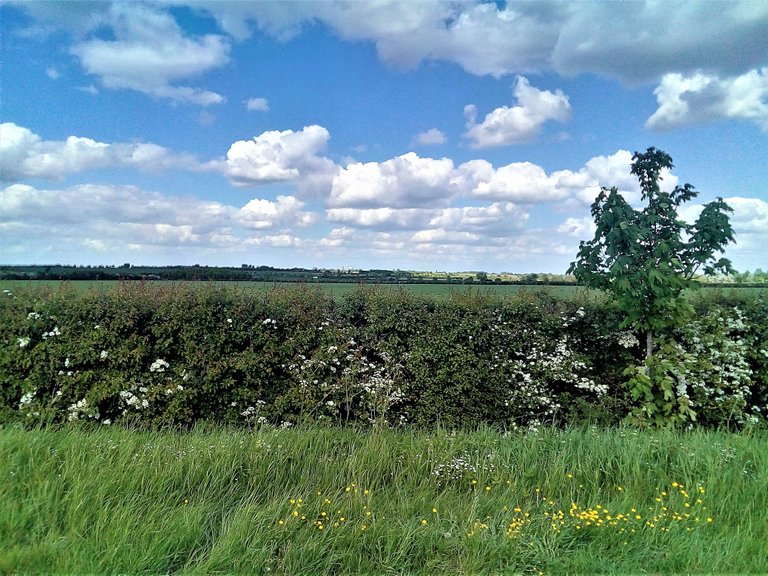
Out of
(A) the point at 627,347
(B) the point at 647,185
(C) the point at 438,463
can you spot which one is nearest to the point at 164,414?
(C) the point at 438,463

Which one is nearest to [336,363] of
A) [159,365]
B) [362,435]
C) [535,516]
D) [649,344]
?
[362,435]

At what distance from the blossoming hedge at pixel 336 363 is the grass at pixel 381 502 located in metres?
0.91

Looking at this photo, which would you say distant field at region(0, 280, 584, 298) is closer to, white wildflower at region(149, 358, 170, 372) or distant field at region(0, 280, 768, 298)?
distant field at region(0, 280, 768, 298)

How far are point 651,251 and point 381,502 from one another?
4.74 meters

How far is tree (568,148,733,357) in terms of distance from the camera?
19.1 ft

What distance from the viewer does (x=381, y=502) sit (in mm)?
3885

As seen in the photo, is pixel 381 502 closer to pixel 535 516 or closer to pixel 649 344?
pixel 535 516

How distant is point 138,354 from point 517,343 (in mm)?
4889

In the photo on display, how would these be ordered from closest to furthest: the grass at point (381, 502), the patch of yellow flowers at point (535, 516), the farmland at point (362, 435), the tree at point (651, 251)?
Answer: the grass at point (381, 502)
the farmland at point (362, 435)
the patch of yellow flowers at point (535, 516)
the tree at point (651, 251)

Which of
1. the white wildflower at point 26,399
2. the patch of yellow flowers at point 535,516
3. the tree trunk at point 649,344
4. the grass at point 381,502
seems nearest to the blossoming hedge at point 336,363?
the white wildflower at point 26,399

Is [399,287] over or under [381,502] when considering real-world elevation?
over

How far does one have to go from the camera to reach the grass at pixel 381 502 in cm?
319

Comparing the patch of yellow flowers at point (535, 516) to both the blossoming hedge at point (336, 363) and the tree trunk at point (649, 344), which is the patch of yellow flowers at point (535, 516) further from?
the tree trunk at point (649, 344)

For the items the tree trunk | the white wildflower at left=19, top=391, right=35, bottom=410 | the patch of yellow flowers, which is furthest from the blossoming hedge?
the patch of yellow flowers
